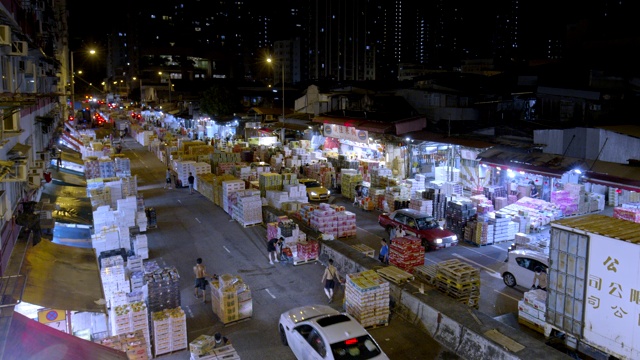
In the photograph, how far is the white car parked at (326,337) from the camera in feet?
31.9

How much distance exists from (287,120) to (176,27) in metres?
129

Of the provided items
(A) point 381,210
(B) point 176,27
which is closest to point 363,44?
(B) point 176,27

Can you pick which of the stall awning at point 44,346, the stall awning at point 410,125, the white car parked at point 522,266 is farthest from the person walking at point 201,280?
the stall awning at point 410,125

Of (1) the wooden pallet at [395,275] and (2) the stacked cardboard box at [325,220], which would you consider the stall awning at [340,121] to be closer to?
(2) the stacked cardboard box at [325,220]

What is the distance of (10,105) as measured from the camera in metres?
7.56

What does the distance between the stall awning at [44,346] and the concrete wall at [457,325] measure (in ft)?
22.9

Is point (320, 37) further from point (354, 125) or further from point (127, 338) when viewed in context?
point (127, 338)

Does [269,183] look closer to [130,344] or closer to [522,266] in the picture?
[522,266]

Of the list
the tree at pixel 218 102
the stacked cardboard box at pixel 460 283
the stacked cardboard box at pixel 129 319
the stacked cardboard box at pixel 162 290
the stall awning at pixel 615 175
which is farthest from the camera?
the tree at pixel 218 102

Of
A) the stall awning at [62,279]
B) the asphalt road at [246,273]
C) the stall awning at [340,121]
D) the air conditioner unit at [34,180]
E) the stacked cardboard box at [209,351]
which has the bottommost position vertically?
the asphalt road at [246,273]

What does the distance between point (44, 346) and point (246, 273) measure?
9.11 metres

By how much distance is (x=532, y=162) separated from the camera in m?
20.9

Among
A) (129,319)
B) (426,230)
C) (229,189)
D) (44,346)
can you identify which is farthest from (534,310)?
(229,189)

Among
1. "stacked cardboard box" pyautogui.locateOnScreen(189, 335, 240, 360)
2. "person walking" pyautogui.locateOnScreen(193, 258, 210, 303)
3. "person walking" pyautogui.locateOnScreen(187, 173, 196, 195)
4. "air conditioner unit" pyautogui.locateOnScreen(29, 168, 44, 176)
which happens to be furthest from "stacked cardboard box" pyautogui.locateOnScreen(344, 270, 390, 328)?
"person walking" pyautogui.locateOnScreen(187, 173, 196, 195)
